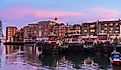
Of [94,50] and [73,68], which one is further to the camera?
[94,50]

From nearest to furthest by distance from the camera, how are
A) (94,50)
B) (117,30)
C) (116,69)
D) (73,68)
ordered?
(116,69) < (73,68) < (94,50) < (117,30)

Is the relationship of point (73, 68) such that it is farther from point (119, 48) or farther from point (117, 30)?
point (117, 30)

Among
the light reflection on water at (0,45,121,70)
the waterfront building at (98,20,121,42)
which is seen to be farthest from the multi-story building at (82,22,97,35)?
the light reflection on water at (0,45,121,70)

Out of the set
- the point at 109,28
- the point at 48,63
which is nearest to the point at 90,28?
the point at 109,28

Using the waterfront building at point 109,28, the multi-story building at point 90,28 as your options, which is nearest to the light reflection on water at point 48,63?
A: the waterfront building at point 109,28

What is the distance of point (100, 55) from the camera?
299 feet

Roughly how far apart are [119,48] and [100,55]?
16.5 ft

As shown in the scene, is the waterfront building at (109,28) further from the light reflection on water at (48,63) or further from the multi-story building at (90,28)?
the light reflection on water at (48,63)

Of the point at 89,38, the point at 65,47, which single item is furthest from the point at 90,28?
the point at 65,47

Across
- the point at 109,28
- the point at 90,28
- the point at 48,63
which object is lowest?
the point at 48,63

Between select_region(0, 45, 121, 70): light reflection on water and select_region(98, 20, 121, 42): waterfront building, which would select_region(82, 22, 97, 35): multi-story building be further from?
select_region(0, 45, 121, 70): light reflection on water

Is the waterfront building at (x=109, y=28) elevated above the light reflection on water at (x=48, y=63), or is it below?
above

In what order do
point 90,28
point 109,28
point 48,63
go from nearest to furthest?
point 48,63, point 109,28, point 90,28

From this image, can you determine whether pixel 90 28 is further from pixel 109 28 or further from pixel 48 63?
pixel 48 63
